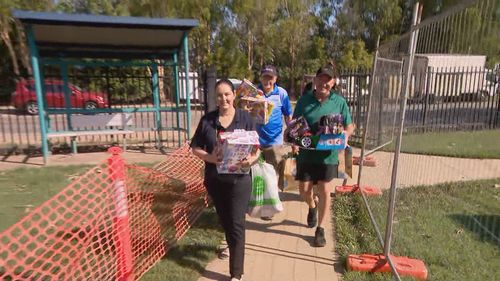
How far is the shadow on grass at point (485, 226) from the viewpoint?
260cm

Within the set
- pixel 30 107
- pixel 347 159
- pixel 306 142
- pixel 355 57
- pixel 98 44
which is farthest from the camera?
pixel 355 57

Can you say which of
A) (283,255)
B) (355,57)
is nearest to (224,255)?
(283,255)

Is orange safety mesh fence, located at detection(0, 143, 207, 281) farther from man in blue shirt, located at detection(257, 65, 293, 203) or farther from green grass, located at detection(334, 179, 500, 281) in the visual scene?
green grass, located at detection(334, 179, 500, 281)

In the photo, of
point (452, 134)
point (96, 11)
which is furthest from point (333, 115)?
point (96, 11)

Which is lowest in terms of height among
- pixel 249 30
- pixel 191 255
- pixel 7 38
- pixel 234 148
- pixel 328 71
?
pixel 191 255

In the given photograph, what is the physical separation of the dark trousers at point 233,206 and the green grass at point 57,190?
0.49m

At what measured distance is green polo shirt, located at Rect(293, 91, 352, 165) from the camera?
154 inches

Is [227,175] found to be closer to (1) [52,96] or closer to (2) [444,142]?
(2) [444,142]

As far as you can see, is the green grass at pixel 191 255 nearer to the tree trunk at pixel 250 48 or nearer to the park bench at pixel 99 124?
the park bench at pixel 99 124

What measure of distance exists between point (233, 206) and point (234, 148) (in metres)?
0.54

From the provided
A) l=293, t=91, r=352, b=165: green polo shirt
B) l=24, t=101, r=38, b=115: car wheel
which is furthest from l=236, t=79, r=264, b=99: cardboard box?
l=24, t=101, r=38, b=115: car wheel

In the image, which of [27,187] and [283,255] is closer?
[283,255]

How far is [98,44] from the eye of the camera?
895 centimetres

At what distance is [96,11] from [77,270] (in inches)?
996
